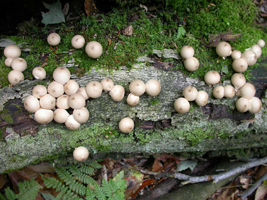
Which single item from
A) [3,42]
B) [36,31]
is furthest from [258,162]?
[3,42]

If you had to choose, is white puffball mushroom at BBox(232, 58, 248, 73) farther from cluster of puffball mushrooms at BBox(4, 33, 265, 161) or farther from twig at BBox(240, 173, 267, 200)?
twig at BBox(240, 173, 267, 200)

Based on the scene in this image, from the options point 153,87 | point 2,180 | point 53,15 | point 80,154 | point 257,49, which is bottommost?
point 2,180

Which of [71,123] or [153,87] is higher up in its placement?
[153,87]

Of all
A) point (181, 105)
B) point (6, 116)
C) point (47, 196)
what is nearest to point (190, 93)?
point (181, 105)

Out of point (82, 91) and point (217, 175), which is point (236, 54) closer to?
point (217, 175)

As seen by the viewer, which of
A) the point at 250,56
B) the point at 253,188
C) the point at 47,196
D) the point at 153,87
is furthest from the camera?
the point at 253,188

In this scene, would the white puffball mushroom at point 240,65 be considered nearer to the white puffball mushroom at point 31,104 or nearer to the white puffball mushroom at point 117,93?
the white puffball mushroom at point 117,93

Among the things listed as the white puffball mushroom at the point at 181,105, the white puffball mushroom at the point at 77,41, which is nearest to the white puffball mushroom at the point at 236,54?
the white puffball mushroom at the point at 181,105

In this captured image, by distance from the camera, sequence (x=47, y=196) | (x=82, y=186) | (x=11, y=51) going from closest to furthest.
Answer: (x=11, y=51) < (x=82, y=186) < (x=47, y=196)
